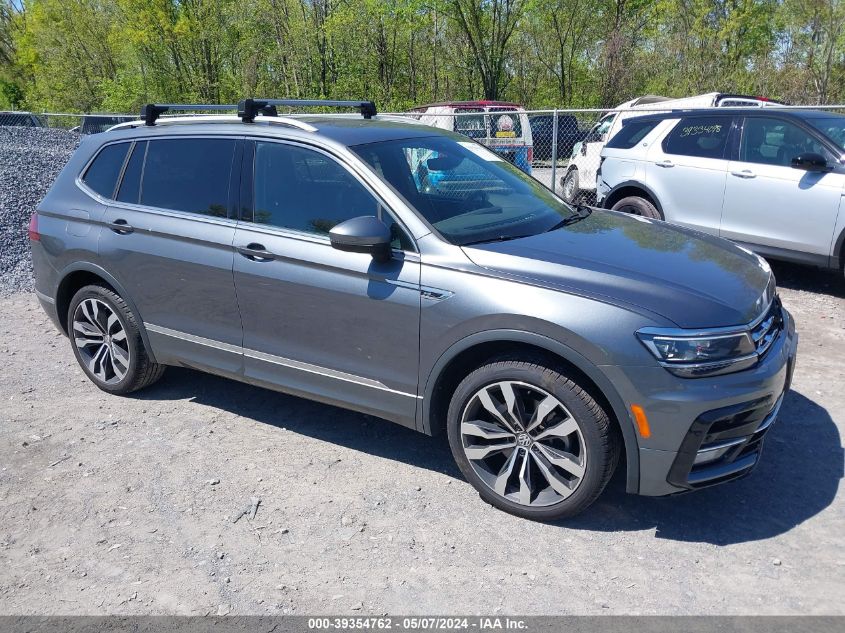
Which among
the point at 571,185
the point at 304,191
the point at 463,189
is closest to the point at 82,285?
the point at 304,191

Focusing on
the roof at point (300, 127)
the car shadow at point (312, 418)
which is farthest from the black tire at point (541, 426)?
the roof at point (300, 127)

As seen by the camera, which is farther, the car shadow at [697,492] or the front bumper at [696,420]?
the car shadow at [697,492]

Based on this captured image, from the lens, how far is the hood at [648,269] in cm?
321

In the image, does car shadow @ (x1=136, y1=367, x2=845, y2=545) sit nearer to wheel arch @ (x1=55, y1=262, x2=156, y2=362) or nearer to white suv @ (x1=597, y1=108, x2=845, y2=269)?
wheel arch @ (x1=55, y1=262, x2=156, y2=362)

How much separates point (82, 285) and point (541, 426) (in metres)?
3.52

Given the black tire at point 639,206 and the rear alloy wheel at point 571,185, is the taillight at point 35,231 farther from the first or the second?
the rear alloy wheel at point 571,185

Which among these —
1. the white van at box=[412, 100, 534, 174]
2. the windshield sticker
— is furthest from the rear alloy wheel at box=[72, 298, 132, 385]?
the white van at box=[412, 100, 534, 174]

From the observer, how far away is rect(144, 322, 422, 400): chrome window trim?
152 inches

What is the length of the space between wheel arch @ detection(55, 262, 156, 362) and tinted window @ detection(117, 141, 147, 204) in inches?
20.0

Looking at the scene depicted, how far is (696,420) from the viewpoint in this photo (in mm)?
3066

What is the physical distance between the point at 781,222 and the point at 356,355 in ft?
17.1

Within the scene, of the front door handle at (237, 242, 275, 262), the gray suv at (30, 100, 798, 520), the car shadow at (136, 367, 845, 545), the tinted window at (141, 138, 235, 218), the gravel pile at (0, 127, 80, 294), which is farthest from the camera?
the gravel pile at (0, 127, 80, 294)

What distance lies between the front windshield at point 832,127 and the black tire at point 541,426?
5250 millimetres

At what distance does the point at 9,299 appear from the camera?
25.9ft
